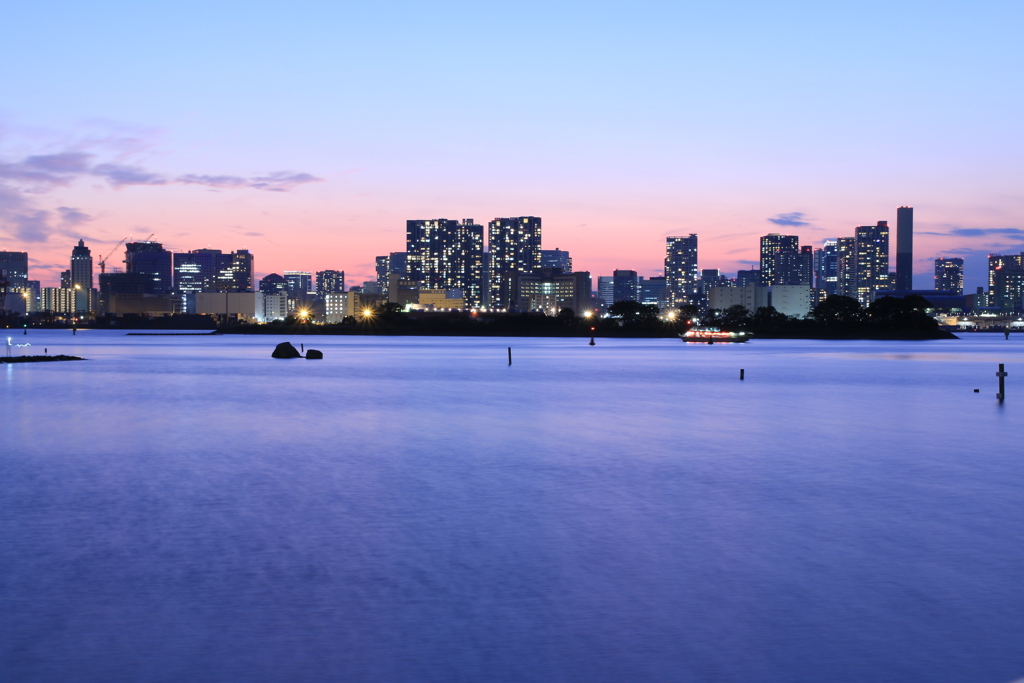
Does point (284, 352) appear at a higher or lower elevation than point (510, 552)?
lower

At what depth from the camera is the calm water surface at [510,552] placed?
9.56 m

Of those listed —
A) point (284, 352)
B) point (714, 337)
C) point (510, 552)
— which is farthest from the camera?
point (714, 337)

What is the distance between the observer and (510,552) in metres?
14.2

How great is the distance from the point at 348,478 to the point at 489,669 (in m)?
13.0

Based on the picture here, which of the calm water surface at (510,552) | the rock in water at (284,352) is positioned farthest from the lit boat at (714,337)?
the calm water surface at (510,552)

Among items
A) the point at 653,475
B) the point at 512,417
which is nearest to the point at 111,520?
the point at 653,475

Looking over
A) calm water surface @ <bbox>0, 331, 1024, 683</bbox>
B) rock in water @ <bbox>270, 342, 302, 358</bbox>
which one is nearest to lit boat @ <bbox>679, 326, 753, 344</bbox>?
rock in water @ <bbox>270, 342, 302, 358</bbox>

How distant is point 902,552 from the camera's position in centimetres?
1412

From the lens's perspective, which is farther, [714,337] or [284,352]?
[714,337]

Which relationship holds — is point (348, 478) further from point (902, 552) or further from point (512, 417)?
point (512, 417)

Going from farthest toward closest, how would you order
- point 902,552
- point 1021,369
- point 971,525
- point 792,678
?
point 1021,369, point 971,525, point 902,552, point 792,678

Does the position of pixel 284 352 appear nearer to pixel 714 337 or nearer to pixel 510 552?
pixel 510 552

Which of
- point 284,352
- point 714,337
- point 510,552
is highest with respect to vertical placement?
point 510,552

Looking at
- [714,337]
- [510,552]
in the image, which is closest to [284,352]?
[510,552]
